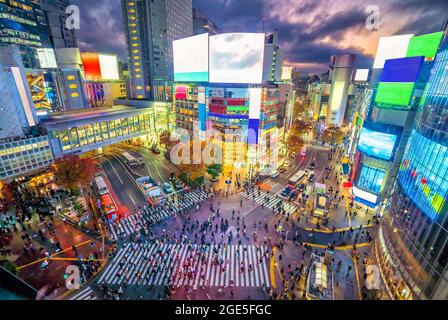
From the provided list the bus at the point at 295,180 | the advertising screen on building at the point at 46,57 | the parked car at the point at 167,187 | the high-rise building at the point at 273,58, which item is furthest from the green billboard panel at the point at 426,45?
the advertising screen on building at the point at 46,57

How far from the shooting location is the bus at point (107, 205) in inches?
1116

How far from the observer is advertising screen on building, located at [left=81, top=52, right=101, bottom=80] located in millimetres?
76363

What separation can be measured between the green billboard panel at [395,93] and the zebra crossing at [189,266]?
27343 mm

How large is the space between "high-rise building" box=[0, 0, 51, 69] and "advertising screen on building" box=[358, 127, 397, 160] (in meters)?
89.8

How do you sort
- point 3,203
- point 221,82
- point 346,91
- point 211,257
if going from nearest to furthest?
point 211,257
point 3,203
point 221,82
point 346,91

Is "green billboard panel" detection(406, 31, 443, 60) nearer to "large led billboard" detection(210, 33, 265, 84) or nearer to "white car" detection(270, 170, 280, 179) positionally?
"large led billboard" detection(210, 33, 265, 84)

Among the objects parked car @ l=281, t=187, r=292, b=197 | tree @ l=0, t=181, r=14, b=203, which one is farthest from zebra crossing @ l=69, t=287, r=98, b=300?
parked car @ l=281, t=187, r=292, b=197

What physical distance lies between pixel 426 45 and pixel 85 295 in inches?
1916

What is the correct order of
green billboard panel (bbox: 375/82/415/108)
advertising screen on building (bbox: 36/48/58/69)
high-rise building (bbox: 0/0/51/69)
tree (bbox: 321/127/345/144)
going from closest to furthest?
green billboard panel (bbox: 375/82/415/108)
high-rise building (bbox: 0/0/51/69)
tree (bbox: 321/127/345/144)
advertising screen on building (bbox: 36/48/58/69)

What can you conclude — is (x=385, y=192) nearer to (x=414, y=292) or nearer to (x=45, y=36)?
(x=414, y=292)

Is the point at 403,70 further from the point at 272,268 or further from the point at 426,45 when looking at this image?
the point at 272,268

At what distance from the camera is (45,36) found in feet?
248

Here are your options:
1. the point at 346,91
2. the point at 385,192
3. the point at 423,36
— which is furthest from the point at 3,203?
the point at 346,91
